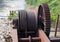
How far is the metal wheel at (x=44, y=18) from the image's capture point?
2119 mm

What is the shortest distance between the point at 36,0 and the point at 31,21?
539cm

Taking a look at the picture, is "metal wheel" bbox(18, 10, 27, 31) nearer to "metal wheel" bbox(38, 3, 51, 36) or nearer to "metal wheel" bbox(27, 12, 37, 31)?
"metal wheel" bbox(27, 12, 37, 31)

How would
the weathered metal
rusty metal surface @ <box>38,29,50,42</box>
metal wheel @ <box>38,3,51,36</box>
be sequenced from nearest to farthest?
Result: rusty metal surface @ <box>38,29,50,42</box> → metal wheel @ <box>38,3,51,36</box> → the weathered metal

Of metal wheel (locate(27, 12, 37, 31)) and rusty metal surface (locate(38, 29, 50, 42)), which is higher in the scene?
metal wheel (locate(27, 12, 37, 31))

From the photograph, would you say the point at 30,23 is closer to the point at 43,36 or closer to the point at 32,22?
the point at 32,22

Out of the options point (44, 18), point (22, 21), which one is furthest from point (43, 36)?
point (22, 21)

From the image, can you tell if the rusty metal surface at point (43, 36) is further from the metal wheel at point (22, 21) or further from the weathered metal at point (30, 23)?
the metal wheel at point (22, 21)

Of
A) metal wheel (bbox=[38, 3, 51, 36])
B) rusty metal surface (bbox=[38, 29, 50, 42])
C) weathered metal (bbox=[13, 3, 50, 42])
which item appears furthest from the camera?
weathered metal (bbox=[13, 3, 50, 42])

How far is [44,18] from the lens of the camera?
2145 mm

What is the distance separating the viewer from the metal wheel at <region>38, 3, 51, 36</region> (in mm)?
2119

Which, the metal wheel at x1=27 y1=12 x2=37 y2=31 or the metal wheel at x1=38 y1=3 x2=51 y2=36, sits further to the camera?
the metal wheel at x1=27 y1=12 x2=37 y2=31

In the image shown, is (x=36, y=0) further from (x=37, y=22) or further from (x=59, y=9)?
(x=37, y=22)

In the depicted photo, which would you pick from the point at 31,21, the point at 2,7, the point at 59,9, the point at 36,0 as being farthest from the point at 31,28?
the point at 2,7

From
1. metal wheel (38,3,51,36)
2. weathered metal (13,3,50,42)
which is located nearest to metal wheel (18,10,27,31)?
weathered metal (13,3,50,42)
